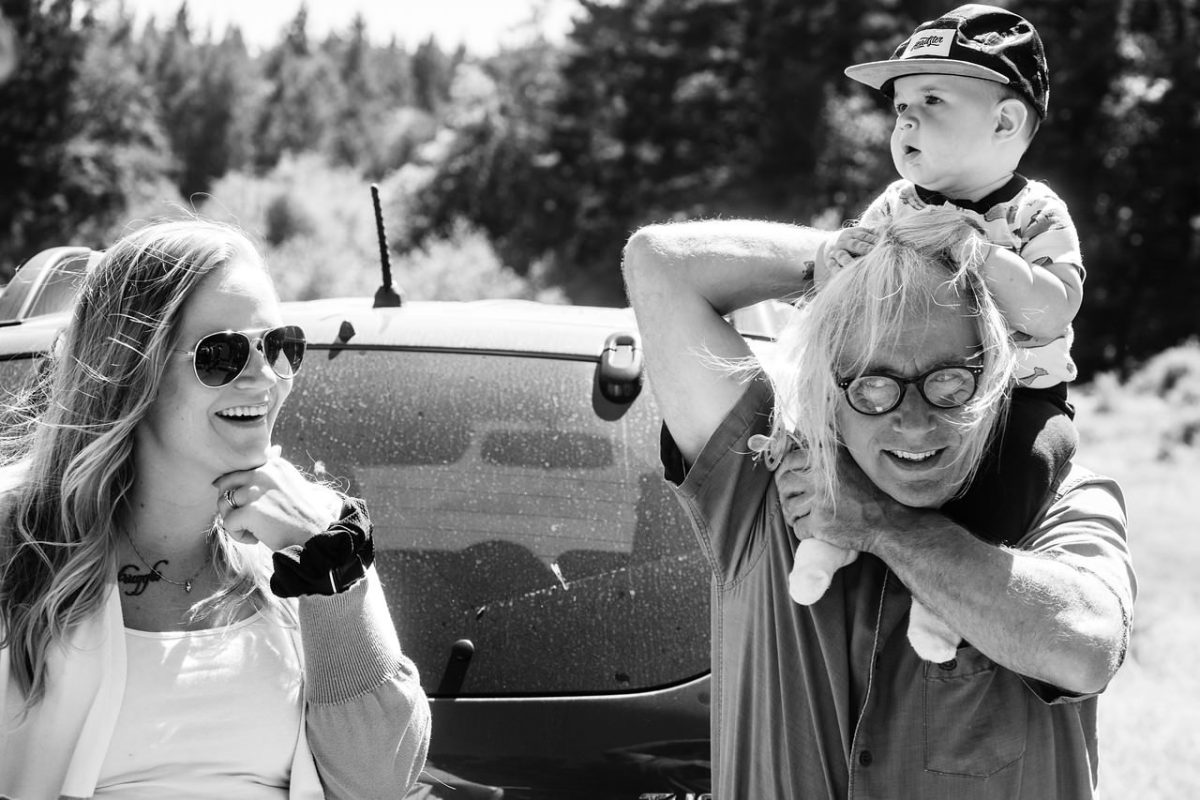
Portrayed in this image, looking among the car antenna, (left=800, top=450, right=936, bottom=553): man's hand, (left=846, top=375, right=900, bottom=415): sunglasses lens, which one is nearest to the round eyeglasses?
(left=846, top=375, right=900, bottom=415): sunglasses lens

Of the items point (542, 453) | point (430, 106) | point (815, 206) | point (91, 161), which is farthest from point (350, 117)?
point (542, 453)

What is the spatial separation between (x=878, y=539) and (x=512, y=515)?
3.01 feet

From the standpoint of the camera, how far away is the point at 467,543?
246 centimetres

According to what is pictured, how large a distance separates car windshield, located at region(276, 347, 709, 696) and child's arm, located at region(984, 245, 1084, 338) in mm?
805

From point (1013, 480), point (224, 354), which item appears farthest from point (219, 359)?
point (1013, 480)

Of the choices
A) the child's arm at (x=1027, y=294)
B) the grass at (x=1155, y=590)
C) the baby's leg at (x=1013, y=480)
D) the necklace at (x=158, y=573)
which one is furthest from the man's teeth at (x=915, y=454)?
the grass at (x=1155, y=590)

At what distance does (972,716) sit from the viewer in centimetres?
174

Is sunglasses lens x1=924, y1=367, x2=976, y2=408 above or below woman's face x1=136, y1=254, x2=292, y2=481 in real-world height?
above

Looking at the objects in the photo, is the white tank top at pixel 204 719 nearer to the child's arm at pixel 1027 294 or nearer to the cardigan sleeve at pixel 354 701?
the cardigan sleeve at pixel 354 701

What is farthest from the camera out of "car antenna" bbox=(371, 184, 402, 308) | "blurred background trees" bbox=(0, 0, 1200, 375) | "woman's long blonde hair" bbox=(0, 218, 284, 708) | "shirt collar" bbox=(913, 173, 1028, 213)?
"blurred background trees" bbox=(0, 0, 1200, 375)

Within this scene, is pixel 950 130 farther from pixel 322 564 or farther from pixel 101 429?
pixel 101 429

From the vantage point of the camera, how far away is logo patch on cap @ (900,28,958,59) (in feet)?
7.11

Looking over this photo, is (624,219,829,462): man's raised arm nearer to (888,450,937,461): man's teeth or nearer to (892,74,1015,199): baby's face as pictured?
(888,450,937,461): man's teeth

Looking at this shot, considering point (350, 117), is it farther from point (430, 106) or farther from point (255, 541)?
point (255, 541)
